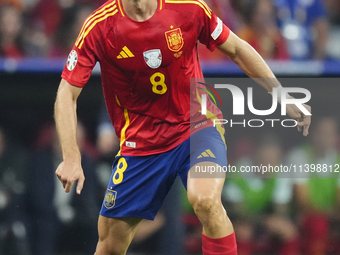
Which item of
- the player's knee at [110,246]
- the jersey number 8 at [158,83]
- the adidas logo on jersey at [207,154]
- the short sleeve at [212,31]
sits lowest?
the player's knee at [110,246]

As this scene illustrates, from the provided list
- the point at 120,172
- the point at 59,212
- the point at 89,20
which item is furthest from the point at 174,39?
the point at 59,212

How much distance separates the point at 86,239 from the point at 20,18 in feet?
7.79

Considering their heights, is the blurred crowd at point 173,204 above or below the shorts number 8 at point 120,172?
below

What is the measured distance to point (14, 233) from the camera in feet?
16.2

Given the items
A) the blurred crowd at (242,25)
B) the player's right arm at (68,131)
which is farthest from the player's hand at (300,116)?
the blurred crowd at (242,25)

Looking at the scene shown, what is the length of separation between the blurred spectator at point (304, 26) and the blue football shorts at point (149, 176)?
262 centimetres

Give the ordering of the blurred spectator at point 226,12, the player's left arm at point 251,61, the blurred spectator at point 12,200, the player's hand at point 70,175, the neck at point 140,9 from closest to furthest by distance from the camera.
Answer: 1. the player's hand at point 70,175
2. the neck at point 140,9
3. the player's left arm at point 251,61
4. the blurred spectator at point 12,200
5. the blurred spectator at point 226,12

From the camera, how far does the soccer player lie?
294 cm

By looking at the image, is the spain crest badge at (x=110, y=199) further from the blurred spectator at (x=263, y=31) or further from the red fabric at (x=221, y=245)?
the blurred spectator at (x=263, y=31)

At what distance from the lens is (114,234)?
11.0ft

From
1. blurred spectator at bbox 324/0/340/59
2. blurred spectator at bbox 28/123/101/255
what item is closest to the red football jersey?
blurred spectator at bbox 28/123/101/255

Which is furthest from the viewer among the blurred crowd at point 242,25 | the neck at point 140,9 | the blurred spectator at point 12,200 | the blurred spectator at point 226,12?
the blurred spectator at point 226,12

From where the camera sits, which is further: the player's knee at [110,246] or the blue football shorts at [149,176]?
the player's knee at [110,246]

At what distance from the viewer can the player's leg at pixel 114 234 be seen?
3359mm
